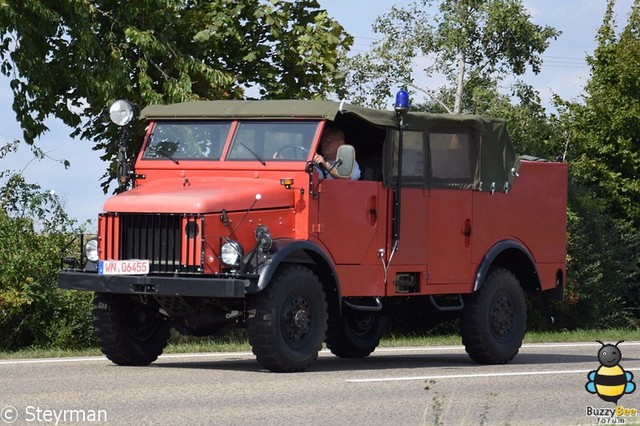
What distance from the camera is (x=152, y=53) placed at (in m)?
24.2

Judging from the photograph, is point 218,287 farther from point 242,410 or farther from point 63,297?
point 63,297

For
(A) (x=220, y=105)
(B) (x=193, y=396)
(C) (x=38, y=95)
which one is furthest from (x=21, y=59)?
(B) (x=193, y=396)

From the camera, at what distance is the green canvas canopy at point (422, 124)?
48.0 ft

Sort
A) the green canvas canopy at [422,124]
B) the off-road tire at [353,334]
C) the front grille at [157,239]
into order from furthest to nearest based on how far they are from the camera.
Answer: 1. the off-road tire at [353,334]
2. the green canvas canopy at [422,124]
3. the front grille at [157,239]

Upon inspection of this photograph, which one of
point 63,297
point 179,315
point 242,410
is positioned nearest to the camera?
point 242,410

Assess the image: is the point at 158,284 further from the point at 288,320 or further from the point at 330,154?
the point at 330,154

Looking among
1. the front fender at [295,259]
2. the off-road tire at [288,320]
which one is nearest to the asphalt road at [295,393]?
the off-road tire at [288,320]

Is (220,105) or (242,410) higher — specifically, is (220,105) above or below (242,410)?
above

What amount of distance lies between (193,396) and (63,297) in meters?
8.83

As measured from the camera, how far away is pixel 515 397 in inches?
473

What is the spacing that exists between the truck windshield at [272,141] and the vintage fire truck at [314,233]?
0.05 ft

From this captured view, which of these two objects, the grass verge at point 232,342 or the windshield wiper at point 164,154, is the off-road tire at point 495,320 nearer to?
the grass verge at point 232,342

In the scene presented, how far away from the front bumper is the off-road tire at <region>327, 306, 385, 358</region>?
3.48 metres

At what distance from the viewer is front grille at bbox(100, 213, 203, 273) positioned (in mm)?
13336
